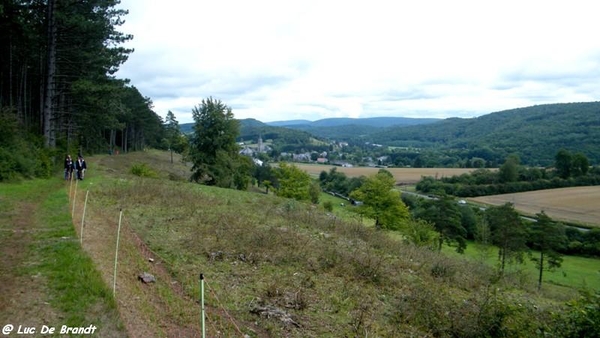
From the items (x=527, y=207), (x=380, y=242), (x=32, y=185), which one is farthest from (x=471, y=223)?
(x=32, y=185)

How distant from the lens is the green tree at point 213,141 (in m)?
36.6

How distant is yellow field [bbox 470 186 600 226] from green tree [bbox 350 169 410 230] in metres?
30.5

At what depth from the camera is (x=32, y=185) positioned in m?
17.9

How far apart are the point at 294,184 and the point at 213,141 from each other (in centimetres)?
1573

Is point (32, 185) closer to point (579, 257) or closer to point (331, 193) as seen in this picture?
point (579, 257)

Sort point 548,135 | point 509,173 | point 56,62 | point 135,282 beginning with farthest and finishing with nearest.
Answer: point 548,135, point 509,173, point 56,62, point 135,282

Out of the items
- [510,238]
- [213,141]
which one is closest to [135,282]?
[213,141]

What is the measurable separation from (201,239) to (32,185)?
12197 millimetres

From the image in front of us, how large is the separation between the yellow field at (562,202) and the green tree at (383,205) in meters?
30.5

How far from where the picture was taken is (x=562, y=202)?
60.5 m

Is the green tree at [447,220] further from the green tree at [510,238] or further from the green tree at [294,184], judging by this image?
the green tree at [294,184]

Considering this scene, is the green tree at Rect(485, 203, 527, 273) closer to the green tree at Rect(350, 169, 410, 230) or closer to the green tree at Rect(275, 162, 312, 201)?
the green tree at Rect(350, 169, 410, 230)

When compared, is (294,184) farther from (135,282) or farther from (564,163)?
(564,163)

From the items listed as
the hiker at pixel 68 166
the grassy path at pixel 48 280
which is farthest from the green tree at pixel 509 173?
the grassy path at pixel 48 280
